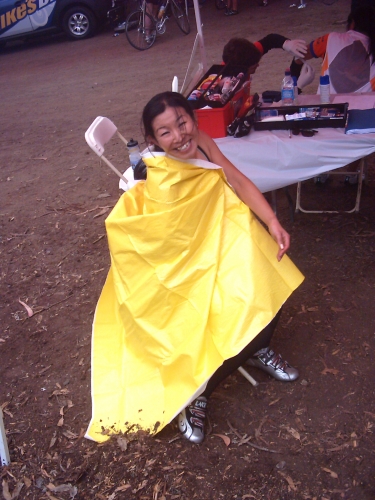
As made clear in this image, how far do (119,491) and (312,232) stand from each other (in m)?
2.26

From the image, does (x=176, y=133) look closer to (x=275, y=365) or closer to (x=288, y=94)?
(x=275, y=365)

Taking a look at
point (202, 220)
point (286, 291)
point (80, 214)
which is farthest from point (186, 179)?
point (80, 214)

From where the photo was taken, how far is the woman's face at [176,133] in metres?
2.13

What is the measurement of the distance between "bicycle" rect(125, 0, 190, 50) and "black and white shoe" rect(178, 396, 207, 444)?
9.41m

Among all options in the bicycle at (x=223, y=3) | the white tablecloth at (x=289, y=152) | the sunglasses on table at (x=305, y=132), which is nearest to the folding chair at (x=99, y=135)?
the white tablecloth at (x=289, y=152)

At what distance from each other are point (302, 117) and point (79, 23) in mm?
10546

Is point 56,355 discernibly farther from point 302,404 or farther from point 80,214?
point 80,214

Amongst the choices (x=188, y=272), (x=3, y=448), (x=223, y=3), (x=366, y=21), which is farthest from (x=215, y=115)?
(x=223, y=3)

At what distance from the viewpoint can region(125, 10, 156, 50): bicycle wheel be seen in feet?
33.6

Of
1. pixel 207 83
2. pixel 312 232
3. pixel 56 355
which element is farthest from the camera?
pixel 312 232

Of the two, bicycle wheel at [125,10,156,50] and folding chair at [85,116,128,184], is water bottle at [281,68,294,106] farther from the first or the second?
bicycle wheel at [125,10,156,50]

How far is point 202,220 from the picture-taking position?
2207 mm

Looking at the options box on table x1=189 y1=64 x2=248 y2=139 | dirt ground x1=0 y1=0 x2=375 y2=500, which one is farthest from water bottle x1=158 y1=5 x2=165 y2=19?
box on table x1=189 y1=64 x2=248 y2=139

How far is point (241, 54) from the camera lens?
3.65m
